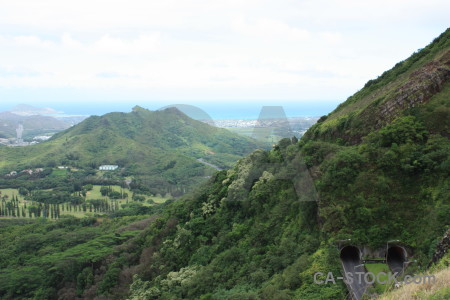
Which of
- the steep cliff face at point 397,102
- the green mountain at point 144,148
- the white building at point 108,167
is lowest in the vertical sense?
the white building at point 108,167

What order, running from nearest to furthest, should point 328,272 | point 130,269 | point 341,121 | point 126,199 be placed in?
1. point 328,272
2. point 341,121
3. point 130,269
4. point 126,199

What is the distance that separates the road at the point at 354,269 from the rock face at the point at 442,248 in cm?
228

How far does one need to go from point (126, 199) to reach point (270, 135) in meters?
51.3

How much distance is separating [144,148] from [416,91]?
103 m

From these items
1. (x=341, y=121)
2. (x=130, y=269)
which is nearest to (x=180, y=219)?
(x=130, y=269)

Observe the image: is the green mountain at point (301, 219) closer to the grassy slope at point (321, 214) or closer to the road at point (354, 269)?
the grassy slope at point (321, 214)

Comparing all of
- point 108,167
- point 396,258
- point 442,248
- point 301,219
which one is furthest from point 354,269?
point 108,167

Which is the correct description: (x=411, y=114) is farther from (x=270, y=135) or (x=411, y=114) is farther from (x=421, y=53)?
(x=270, y=135)

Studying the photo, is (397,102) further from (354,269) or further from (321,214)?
(354,269)

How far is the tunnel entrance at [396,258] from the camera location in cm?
1305

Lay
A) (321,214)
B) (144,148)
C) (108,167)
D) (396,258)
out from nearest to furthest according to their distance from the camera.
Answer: (396,258), (321,214), (108,167), (144,148)

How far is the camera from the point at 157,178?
90.5 meters

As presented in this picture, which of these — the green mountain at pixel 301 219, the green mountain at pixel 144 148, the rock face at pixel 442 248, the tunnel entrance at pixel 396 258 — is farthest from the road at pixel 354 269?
the green mountain at pixel 144 148

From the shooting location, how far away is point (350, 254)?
14148mm
